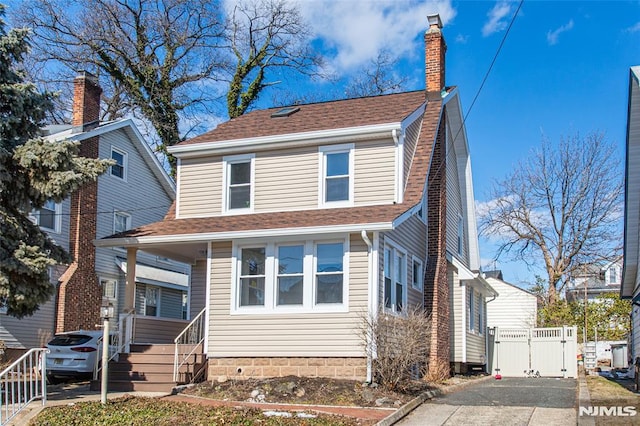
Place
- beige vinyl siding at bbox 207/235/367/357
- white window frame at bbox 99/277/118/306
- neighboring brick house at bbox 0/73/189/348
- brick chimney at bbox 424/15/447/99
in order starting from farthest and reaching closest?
1. white window frame at bbox 99/277/118/306
2. neighboring brick house at bbox 0/73/189/348
3. brick chimney at bbox 424/15/447/99
4. beige vinyl siding at bbox 207/235/367/357

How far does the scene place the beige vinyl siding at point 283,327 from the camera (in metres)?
14.5

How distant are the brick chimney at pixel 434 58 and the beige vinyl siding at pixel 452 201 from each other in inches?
76.2

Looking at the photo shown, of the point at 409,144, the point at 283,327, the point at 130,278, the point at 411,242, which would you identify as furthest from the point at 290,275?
the point at 409,144

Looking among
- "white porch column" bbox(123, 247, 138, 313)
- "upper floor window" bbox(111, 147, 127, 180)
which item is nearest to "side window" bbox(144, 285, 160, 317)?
"upper floor window" bbox(111, 147, 127, 180)

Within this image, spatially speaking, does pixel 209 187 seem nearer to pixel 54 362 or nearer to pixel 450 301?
pixel 54 362

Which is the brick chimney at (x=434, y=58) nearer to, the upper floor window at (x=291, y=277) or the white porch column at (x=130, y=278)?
the upper floor window at (x=291, y=277)

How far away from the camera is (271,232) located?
14.8m

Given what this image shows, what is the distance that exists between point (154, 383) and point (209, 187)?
5.12 metres

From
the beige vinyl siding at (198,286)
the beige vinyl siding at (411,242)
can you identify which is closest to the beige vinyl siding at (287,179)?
the beige vinyl siding at (411,242)

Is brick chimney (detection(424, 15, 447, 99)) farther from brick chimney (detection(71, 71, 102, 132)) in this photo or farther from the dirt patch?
brick chimney (detection(71, 71, 102, 132))

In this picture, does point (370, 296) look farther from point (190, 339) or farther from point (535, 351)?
point (535, 351)

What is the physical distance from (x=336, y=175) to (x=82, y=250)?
37.9 feet

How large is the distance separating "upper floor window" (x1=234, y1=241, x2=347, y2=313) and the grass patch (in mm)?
3777

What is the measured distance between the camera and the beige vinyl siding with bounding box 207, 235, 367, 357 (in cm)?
1448
